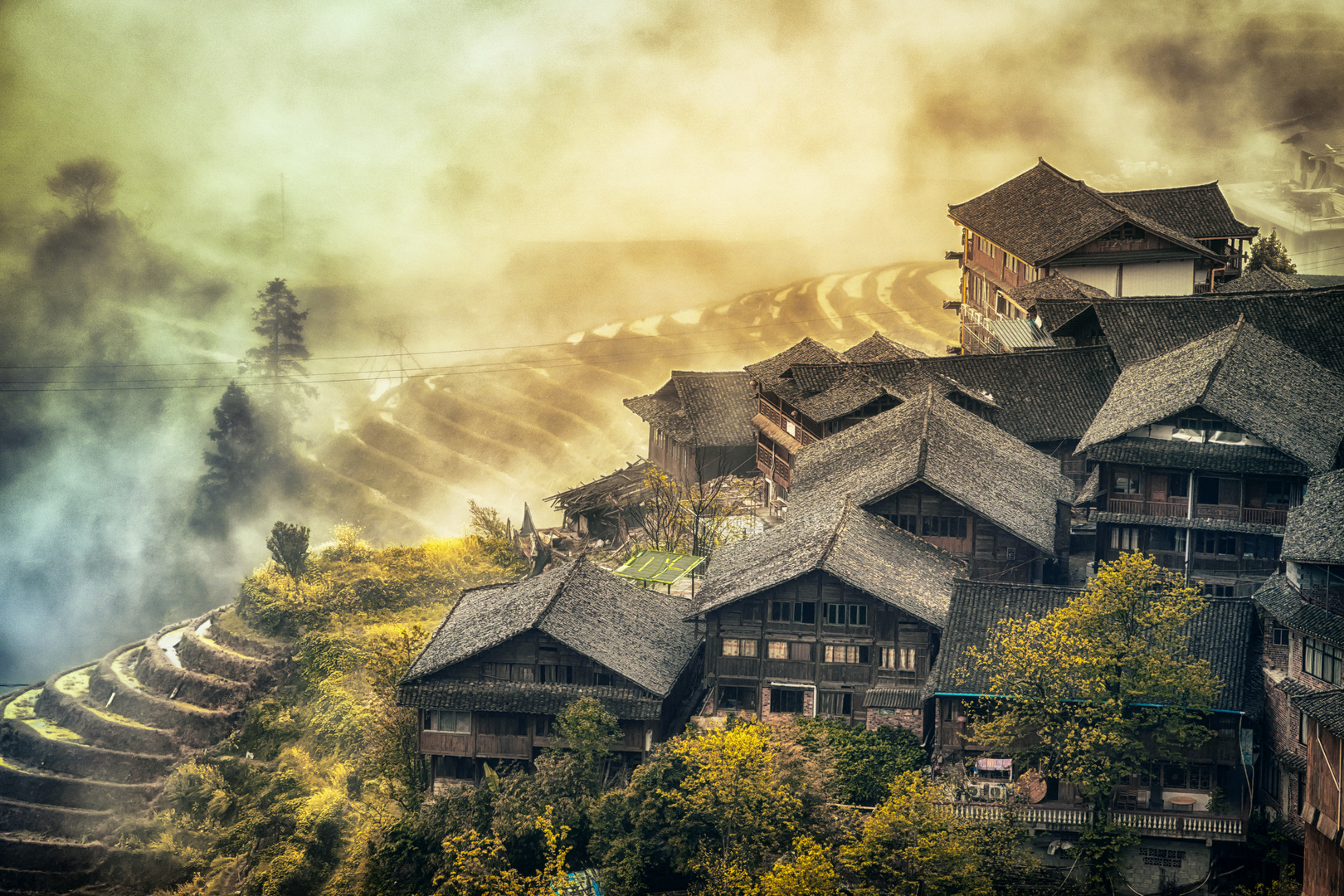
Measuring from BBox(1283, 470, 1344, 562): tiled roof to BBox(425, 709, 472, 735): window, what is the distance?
79.5 feet

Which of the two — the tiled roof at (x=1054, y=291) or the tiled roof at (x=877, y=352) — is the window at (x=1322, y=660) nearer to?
the tiled roof at (x=1054, y=291)

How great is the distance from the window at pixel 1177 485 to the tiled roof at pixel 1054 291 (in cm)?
1651

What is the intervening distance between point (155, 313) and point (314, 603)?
54537 mm

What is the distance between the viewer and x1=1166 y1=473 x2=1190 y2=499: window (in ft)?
158

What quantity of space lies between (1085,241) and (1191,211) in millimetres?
9709

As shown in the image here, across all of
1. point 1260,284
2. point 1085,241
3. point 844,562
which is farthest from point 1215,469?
point 1085,241

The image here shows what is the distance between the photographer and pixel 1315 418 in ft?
161

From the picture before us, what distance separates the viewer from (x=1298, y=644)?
39.3 metres

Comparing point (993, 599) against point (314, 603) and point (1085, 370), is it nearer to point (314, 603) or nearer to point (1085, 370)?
point (1085, 370)

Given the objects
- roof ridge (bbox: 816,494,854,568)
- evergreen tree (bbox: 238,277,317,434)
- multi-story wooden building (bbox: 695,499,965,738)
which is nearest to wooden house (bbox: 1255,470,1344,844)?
multi-story wooden building (bbox: 695,499,965,738)

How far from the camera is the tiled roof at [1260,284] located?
65188 mm

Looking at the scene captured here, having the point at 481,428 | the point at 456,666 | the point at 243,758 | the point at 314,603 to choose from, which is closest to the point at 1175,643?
the point at 456,666

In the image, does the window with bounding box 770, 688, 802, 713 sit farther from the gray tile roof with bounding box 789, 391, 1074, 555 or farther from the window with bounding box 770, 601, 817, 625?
the gray tile roof with bounding box 789, 391, 1074, 555

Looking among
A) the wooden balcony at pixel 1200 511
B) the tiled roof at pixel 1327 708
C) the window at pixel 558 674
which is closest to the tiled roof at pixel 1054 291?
the wooden balcony at pixel 1200 511
